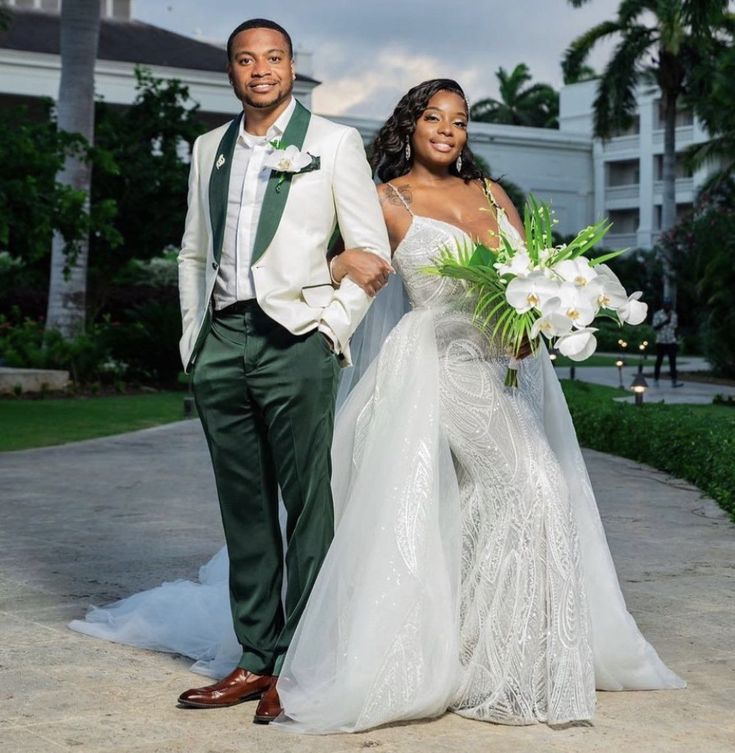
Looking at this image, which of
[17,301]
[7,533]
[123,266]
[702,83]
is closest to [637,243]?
[702,83]

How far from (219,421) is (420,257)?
96cm

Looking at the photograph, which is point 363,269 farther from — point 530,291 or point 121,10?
point 121,10

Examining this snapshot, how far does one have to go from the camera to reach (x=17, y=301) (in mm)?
34719

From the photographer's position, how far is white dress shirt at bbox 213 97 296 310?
16.4 feet

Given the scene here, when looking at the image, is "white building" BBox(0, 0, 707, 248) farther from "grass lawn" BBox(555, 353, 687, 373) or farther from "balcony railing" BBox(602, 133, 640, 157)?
"grass lawn" BBox(555, 353, 687, 373)

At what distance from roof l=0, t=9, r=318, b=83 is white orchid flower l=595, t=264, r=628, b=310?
43.6 metres

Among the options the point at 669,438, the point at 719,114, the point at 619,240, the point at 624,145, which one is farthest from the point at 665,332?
the point at 619,240

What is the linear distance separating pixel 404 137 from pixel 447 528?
146 cm

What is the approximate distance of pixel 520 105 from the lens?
79000 mm

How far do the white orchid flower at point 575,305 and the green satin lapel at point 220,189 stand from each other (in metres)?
1.15

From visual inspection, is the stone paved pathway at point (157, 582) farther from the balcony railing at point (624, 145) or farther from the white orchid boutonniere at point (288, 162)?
the balcony railing at point (624, 145)

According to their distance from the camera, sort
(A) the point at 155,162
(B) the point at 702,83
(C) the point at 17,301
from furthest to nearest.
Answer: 1. (B) the point at 702,83
2. (C) the point at 17,301
3. (A) the point at 155,162

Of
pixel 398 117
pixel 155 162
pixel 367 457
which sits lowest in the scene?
pixel 367 457

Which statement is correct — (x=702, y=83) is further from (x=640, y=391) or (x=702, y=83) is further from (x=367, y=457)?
(x=367, y=457)
